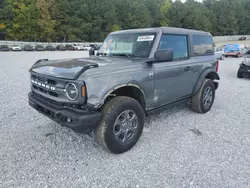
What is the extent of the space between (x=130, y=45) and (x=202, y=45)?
6.74 feet

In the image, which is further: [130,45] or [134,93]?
[130,45]

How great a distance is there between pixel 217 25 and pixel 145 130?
92179 millimetres

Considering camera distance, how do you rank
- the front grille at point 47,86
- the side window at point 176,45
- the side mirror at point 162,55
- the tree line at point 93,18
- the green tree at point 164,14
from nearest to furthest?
the front grille at point 47,86 < the side mirror at point 162,55 < the side window at point 176,45 < the tree line at point 93,18 < the green tree at point 164,14

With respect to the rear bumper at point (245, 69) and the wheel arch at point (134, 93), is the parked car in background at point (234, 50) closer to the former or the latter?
the rear bumper at point (245, 69)

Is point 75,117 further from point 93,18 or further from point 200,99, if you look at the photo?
point 93,18

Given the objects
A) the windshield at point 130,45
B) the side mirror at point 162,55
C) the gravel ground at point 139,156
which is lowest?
the gravel ground at point 139,156

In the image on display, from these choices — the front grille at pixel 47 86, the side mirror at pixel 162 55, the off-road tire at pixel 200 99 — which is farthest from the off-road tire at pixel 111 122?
the off-road tire at pixel 200 99

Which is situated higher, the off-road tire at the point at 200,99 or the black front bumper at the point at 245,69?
the black front bumper at the point at 245,69

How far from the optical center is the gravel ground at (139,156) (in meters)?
2.44

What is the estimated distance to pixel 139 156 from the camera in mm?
2961

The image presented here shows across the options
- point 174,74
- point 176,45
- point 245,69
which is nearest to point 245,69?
→ point 245,69

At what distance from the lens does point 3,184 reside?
2.33 m

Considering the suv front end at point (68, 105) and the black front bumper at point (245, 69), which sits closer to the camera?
the suv front end at point (68, 105)

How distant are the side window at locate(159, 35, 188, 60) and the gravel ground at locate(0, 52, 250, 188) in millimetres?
1472
